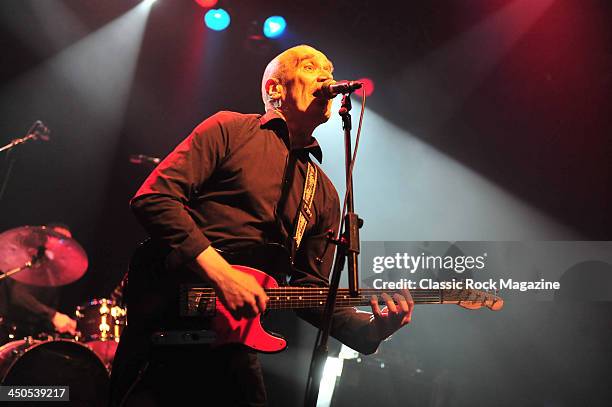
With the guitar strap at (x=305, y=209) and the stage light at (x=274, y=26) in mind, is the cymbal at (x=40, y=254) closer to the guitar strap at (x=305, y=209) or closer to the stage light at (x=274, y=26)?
the stage light at (x=274, y=26)

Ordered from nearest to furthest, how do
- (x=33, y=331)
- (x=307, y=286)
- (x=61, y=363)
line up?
(x=307, y=286)
(x=61, y=363)
(x=33, y=331)

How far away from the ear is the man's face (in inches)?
2.2

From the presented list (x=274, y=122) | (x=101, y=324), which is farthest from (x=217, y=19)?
Result: (x=274, y=122)

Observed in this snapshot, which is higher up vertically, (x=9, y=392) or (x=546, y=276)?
(x=546, y=276)

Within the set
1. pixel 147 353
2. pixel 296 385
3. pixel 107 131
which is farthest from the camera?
pixel 107 131

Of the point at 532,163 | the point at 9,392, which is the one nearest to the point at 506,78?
the point at 532,163

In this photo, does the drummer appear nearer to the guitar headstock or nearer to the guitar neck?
the guitar neck

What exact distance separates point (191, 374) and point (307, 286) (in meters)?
0.90

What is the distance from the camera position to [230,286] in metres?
2.19

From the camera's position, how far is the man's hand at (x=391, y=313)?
287 cm

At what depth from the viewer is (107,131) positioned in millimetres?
7719

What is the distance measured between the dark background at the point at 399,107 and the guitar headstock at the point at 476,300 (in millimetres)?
2792

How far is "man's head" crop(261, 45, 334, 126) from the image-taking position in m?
3.03

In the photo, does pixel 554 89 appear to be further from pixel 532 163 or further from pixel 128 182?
pixel 128 182
